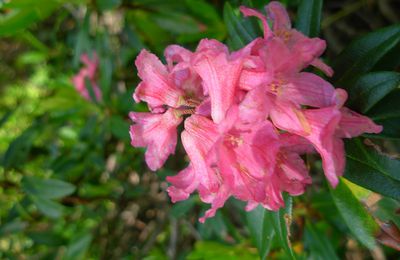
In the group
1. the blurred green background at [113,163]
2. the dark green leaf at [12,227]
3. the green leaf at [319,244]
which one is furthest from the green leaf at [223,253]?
the dark green leaf at [12,227]

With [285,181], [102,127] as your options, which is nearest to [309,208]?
[285,181]

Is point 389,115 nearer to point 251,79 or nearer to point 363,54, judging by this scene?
point 363,54

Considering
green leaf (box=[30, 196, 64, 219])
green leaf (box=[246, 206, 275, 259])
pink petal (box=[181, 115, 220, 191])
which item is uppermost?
pink petal (box=[181, 115, 220, 191])

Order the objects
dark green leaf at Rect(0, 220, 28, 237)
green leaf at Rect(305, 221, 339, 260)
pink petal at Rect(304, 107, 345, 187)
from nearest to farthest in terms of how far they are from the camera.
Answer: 1. pink petal at Rect(304, 107, 345, 187)
2. green leaf at Rect(305, 221, 339, 260)
3. dark green leaf at Rect(0, 220, 28, 237)

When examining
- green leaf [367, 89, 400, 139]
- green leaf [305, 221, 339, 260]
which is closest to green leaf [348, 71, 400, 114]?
green leaf [367, 89, 400, 139]

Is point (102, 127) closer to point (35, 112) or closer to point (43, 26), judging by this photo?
point (35, 112)

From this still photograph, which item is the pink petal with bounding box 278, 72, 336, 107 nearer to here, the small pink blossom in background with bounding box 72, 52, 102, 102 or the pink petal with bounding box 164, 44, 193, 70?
the pink petal with bounding box 164, 44, 193, 70
